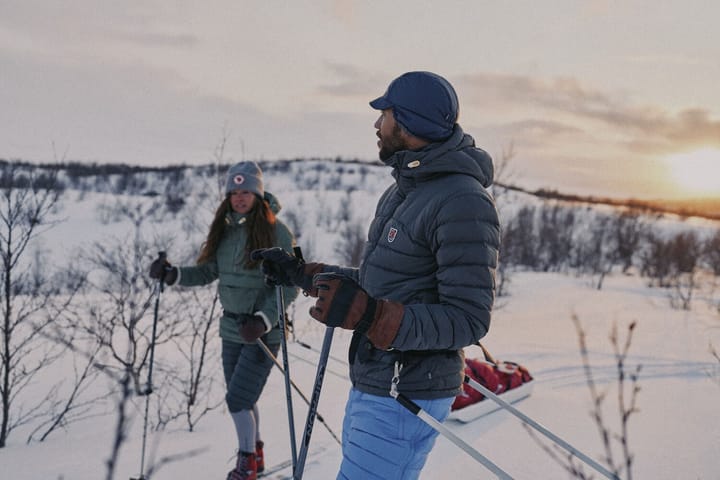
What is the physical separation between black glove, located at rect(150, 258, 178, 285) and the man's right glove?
1.24 m

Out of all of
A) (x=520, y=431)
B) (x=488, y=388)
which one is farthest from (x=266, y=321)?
(x=488, y=388)

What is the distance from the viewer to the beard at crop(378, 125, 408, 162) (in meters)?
1.80

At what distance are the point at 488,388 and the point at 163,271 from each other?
3089mm

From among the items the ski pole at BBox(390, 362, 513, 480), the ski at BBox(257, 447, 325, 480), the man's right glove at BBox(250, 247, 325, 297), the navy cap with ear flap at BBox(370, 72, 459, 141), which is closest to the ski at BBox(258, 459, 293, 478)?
the ski at BBox(257, 447, 325, 480)

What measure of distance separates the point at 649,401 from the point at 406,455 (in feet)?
13.6

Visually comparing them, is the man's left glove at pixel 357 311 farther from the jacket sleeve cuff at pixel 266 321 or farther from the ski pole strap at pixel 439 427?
the jacket sleeve cuff at pixel 266 321

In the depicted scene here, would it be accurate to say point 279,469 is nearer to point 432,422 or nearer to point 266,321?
point 266,321

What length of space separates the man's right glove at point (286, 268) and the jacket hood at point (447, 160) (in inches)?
27.4

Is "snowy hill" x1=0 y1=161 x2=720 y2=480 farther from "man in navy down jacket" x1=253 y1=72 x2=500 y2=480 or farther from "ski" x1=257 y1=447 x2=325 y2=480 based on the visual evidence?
"man in navy down jacket" x1=253 y1=72 x2=500 y2=480

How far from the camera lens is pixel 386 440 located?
166 cm

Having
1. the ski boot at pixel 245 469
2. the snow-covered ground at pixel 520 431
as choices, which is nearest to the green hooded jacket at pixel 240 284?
the snow-covered ground at pixel 520 431

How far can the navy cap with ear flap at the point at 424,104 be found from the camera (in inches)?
68.2

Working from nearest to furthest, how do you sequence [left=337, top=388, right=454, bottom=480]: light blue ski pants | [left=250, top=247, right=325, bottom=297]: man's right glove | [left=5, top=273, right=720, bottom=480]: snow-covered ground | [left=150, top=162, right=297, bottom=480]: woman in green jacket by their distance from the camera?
A: [left=337, top=388, right=454, bottom=480]: light blue ski pants, [left=250, top=247, right=325, bottom=297]: man's right glove, [left=150, top=162, right=297, bottom=480]: woman in green jacket, [left=5, top=273, right=720, bottom=480]: snow-covered ground

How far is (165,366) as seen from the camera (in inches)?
228
